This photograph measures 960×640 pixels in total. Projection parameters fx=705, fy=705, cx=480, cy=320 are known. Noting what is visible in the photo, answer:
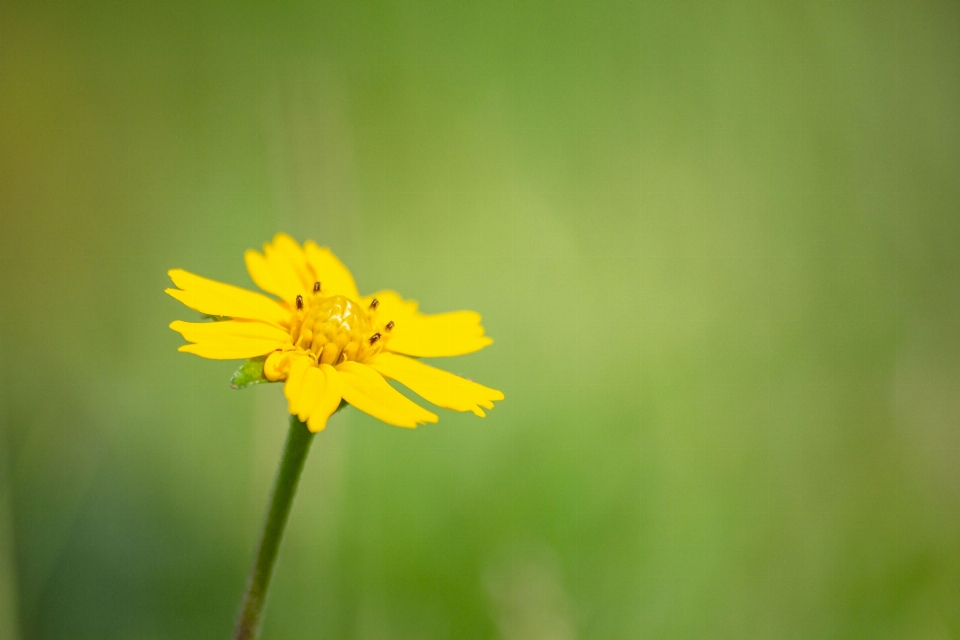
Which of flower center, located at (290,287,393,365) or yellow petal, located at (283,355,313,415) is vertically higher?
flower center, located at (290,287,393,365)

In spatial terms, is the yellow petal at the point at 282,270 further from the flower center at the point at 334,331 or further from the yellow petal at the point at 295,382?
the yellow petal at the point at 295,382

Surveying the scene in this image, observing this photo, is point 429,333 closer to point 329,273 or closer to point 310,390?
point 329,273

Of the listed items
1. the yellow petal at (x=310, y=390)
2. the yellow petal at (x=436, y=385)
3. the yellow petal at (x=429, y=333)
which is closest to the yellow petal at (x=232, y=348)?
the yellow petal at (x=310, y=390)

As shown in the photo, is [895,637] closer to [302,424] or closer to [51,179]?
[302,424]

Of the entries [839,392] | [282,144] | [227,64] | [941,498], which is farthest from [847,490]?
[227,64]

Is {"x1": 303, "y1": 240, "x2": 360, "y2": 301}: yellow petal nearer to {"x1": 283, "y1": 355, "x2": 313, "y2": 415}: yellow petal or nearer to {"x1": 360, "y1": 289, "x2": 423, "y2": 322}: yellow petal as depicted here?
{"x1": 360, "y1": 289, "x2": 423, "y2": 322}: yellow petal

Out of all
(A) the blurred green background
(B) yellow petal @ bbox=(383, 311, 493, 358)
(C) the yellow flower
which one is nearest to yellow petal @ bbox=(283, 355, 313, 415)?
(C) the yellow flower
